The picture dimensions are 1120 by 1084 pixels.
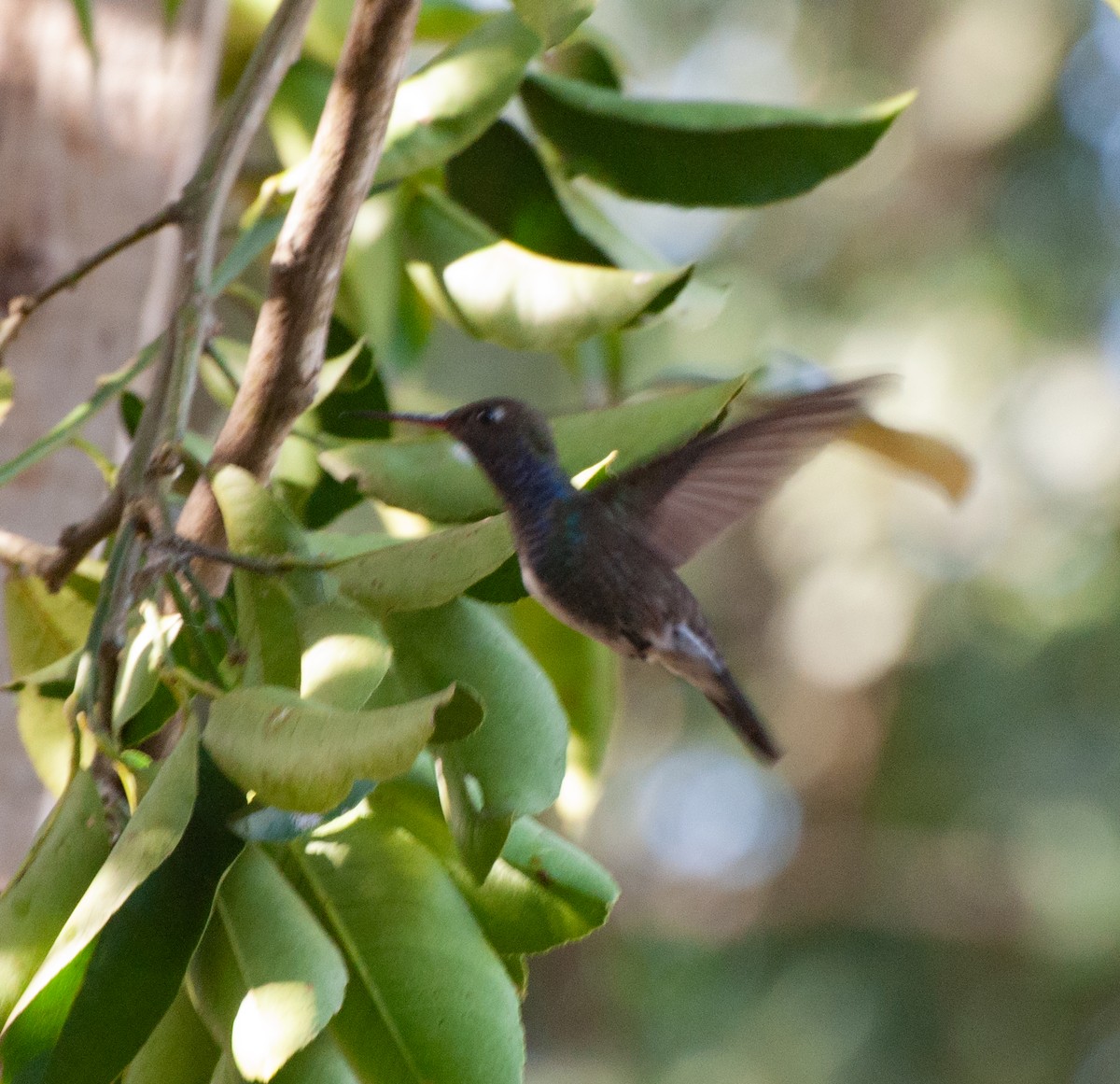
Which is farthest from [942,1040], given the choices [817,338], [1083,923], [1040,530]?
[817,338]

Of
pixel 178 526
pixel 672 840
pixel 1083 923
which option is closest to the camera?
pixel 178 526

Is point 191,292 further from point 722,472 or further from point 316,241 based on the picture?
point 722,472

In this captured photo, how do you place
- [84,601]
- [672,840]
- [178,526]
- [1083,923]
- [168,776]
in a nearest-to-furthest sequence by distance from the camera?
1. [168,776]
2. [178,526]
3. [84,601]
4. [1083,923]
5. [672,840]

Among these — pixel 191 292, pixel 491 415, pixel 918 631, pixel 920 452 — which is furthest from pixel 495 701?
pixel 918 631

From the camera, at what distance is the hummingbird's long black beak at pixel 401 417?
0.88 m

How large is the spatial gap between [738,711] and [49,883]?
0.68 metres

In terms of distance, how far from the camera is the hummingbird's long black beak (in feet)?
2.88

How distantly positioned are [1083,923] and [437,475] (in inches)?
169

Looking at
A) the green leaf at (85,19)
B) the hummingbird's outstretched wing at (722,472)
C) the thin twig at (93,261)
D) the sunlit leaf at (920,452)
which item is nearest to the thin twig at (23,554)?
the thin twig at (93,261)

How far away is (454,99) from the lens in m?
0.81

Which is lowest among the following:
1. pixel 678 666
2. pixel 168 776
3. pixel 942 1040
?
pixel 942 1040

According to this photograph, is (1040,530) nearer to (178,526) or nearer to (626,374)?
(626,374)

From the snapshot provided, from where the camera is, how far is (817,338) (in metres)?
4.70

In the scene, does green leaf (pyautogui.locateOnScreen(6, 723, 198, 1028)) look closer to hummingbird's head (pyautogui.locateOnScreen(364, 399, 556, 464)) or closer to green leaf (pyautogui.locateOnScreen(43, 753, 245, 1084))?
green leaf (pyautogui.locateOnScreen(43, 753, 245, 1084))
